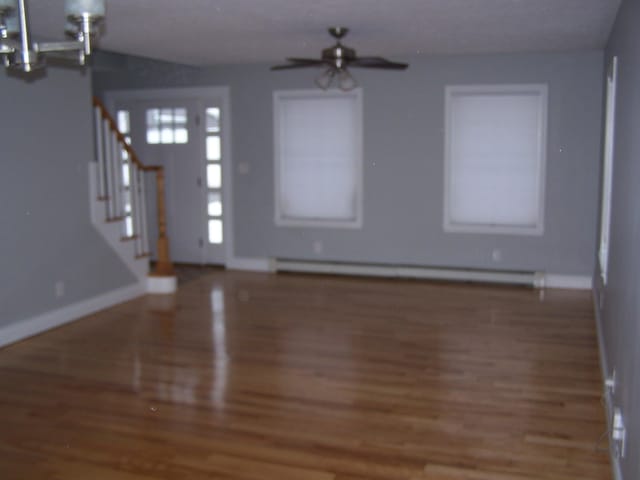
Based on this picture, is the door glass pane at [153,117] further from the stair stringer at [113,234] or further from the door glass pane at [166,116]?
the stair stringer at [113,234]

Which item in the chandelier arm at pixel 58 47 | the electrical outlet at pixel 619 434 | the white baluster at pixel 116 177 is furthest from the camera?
the white baluster at pixel 116 177

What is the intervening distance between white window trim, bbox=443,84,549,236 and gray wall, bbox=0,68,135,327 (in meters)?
3.57

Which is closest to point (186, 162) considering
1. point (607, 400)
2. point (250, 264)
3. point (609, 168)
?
point (250, 264)

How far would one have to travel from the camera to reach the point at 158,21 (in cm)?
501

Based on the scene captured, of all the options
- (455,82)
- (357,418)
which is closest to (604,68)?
(455,82)

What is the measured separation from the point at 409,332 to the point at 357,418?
71.7 inches

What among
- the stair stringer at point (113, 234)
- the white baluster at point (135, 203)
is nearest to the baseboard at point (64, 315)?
the stair stringer at point (113, 234)

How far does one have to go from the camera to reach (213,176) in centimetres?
834

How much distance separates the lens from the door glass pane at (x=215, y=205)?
836 cm

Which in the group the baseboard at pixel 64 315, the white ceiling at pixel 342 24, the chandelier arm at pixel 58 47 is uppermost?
the white ceiling at pixel 342 24

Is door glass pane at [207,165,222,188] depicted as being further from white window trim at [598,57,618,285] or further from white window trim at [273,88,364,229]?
white window trim at [598,57,618,285]

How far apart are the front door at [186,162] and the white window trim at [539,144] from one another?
271 cm

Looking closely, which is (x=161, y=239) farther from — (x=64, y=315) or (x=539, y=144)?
(x=539, y=144)

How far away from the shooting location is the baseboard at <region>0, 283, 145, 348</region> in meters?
5.32
